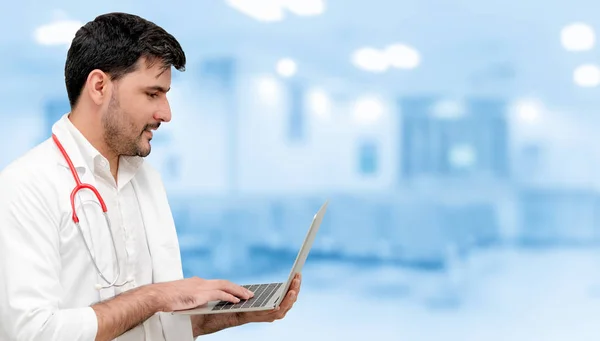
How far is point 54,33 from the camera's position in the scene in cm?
425

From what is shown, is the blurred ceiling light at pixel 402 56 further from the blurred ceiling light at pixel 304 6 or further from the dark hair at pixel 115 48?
the dark hair at pixel 115 48

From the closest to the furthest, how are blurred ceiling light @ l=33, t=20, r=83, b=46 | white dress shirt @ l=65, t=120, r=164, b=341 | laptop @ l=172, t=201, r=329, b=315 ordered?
laptop @ l=172, t=201, r=329, b=315
white dress shirt @ l=65, t=120, r=164, b=341
blurred ceiling light @ l=33, t=20, r=83, b=46

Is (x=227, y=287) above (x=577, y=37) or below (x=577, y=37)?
below

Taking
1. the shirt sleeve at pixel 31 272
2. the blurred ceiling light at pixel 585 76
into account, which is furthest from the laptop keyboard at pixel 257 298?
Result: the blurred ceiling light at pixel 585 76

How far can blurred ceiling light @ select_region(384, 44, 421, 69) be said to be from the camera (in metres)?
4.30

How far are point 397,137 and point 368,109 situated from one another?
227mm

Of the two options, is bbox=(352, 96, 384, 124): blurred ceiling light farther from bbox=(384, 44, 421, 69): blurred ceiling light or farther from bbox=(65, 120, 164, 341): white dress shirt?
bbox=(65, 120, 164, 341): white dress shirt

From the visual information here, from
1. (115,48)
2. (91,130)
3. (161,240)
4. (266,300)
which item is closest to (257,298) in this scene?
(266,300)

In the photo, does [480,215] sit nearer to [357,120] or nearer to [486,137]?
[486,137]

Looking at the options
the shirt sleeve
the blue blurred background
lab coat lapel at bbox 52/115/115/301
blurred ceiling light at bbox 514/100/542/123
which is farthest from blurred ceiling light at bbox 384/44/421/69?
the shirt sleeve

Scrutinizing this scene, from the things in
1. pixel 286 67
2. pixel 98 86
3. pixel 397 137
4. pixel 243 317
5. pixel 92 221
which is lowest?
pixel 243 317

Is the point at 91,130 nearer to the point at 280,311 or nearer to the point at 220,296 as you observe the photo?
the point at 220,296

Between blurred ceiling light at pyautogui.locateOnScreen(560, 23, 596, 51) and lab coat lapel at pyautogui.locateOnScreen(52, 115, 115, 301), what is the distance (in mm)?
3312

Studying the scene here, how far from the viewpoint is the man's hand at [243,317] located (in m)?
1.76
